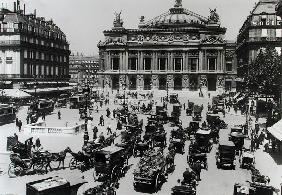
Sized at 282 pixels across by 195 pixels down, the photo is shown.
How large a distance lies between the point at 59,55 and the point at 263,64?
2248 inches

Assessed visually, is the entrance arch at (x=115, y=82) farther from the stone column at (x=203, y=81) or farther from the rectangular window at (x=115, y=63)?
the stone column at (x=203, y=81)

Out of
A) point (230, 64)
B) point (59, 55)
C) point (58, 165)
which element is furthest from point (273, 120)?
point (230, 64)

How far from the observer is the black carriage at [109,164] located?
21.1 meters

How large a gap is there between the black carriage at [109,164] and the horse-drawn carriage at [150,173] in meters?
1.50

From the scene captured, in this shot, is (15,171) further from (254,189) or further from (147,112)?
(147,112)

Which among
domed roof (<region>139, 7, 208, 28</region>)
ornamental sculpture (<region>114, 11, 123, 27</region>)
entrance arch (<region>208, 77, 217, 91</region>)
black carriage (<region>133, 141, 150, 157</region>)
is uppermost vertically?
domed roof (<region>139, 7, 208, 28</region>)

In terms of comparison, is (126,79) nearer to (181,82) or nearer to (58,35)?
(181,82)

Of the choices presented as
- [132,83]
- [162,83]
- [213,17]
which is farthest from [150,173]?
[213,17]

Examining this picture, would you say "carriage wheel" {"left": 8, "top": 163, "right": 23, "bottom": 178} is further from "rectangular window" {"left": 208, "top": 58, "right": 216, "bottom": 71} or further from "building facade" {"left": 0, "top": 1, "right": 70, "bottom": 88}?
"rectangular window" {"left": 208, "top": 58, "right": 216, "bottom": 71}

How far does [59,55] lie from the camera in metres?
94.9

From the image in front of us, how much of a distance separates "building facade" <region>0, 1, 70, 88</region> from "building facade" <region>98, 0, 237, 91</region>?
20.5m

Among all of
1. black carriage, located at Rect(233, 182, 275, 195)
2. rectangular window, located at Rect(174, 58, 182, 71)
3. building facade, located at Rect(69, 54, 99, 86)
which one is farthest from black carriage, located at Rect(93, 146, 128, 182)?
building facade, located at Rect(69, 54, 99, 86)

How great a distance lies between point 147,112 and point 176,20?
75.2m

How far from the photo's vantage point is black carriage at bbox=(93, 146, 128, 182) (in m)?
21.1
